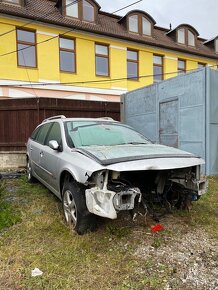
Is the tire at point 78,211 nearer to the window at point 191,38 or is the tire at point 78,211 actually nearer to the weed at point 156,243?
the weed at point 156,243

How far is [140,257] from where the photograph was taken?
10.1 ft

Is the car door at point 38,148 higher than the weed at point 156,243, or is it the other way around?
the car door at point 38,148

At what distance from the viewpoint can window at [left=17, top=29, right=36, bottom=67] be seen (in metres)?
14.1

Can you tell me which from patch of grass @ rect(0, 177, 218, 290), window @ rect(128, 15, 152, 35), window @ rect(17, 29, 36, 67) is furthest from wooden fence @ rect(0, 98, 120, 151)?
window @ rect(128, 15, 152, 35)

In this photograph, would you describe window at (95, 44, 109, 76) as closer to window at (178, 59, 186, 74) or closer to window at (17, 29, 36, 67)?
window at (17, 29, 36, 67)

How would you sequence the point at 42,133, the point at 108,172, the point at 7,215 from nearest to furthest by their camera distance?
the point at 108,172
the point at 7,215
the point at 42,133

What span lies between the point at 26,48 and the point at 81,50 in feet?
10.4

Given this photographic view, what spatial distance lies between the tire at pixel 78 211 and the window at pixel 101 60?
45.1ft

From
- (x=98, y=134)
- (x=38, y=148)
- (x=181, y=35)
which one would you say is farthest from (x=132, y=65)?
(x=98, y=134)

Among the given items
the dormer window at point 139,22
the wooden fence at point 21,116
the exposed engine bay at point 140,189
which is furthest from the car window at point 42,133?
the dormer window at point 139,22

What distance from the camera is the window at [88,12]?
53.6 feet

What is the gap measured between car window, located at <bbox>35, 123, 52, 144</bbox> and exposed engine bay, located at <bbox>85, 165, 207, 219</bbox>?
2.29 m

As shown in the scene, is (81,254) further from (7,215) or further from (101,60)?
(101,60)

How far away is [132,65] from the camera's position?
17938 millimetres
